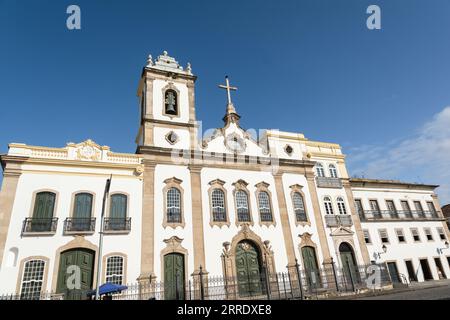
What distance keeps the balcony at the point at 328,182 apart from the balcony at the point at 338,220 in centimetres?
259

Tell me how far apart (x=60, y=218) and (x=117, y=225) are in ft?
10.1

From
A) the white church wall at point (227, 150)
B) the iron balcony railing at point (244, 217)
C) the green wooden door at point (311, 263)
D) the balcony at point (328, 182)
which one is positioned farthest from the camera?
the balcony at point (328, 182)

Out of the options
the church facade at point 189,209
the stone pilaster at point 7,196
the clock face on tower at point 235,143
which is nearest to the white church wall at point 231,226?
the church facade at point 189,209

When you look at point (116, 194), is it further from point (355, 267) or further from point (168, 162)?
point (355, 267)

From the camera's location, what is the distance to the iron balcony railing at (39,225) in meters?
14.6

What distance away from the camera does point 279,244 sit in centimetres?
1981

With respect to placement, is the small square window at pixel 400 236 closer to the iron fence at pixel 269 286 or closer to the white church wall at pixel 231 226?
the iron fence at pixel 269 286

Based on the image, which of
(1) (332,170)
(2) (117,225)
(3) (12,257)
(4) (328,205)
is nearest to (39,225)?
(3) (12,257)

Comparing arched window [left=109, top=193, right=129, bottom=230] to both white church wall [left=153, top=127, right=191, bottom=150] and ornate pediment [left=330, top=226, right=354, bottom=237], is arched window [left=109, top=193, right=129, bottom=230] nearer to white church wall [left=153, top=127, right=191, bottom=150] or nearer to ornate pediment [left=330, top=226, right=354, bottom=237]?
white church wall [left=153, top=127, right=191, bottom=150]

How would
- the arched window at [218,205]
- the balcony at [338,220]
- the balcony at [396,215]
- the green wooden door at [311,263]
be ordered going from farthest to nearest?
the balcony at [396,215], the balcony at [338,220], the arched window at [218,205], the green wooden door at [311,263]

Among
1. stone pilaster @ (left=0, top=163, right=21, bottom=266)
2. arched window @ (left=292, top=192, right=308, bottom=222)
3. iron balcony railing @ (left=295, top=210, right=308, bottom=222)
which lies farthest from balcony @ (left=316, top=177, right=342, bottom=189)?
stone pilaster @ (left=0, top=163, right=21, bottom=266)
